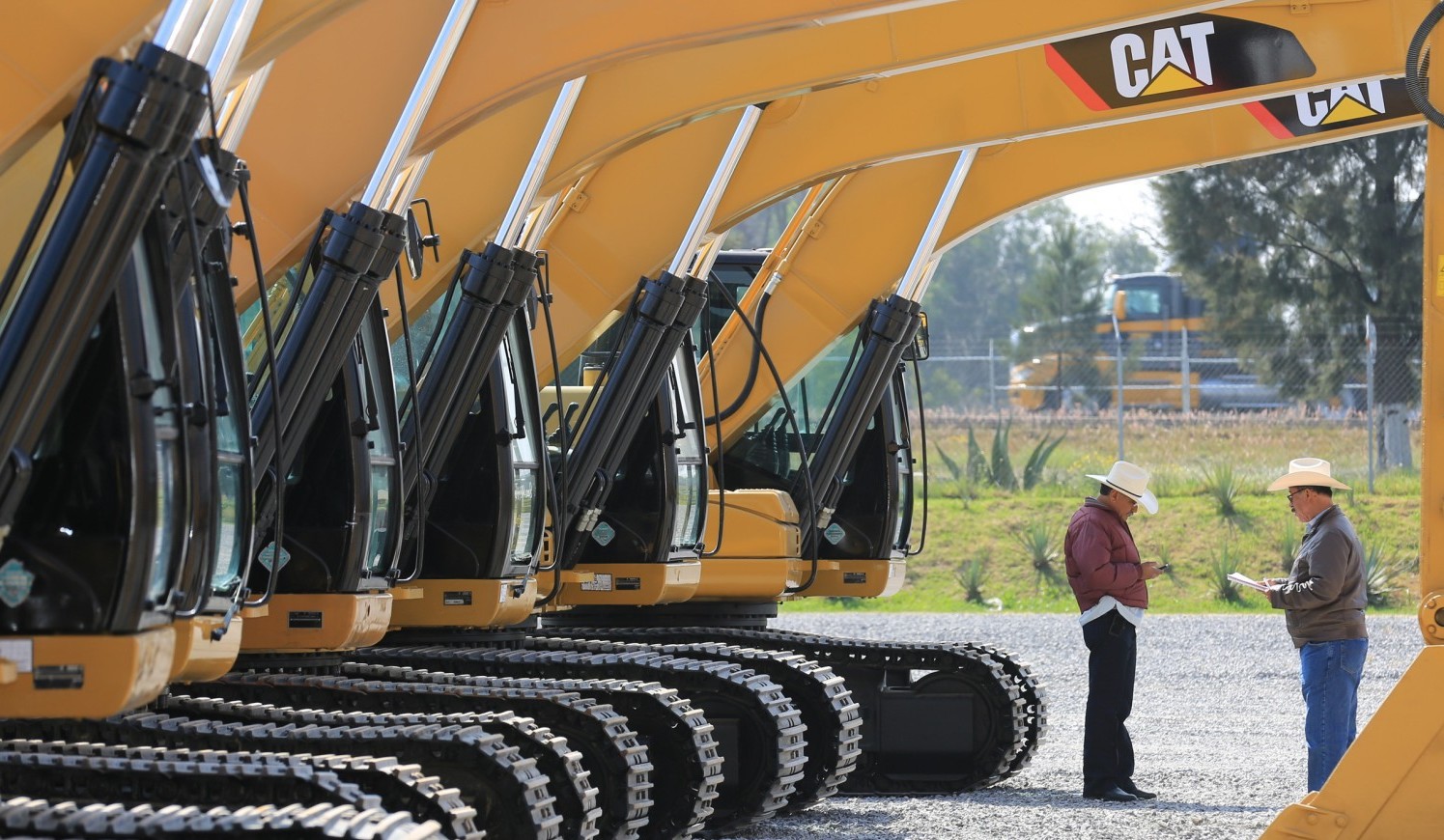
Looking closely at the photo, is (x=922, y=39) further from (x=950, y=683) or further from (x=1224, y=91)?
(x=950, y=683)

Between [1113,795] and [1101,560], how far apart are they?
4.16 ft

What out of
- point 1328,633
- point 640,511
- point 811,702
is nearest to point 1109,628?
point 1328,633

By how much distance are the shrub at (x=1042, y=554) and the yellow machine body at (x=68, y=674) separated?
2178 cm

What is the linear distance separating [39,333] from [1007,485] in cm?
2495

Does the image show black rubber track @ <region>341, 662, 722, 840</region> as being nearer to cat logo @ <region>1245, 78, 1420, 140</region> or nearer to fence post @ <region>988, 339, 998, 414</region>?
cat logo @ <region>1245, 78, 1420, 140</region>

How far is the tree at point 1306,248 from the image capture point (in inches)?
1273

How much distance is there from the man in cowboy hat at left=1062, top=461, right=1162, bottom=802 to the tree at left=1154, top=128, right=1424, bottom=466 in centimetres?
1972

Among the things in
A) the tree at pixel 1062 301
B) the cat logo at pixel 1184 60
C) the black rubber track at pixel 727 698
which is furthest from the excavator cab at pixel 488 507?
the tree at pixel 1062 301

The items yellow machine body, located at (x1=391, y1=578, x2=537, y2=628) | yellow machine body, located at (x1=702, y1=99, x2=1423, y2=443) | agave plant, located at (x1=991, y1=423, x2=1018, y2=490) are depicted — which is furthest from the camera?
agave plant, located at (x1=991, y1=423, x2=1018, y2=490)

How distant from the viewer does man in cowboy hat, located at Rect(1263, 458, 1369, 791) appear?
1134cm

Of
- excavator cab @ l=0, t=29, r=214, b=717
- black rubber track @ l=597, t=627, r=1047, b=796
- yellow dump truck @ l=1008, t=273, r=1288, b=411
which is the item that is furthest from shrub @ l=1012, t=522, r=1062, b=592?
excavator cab @ l=0, t=29, r=214, b=717

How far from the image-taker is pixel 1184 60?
12.3 m

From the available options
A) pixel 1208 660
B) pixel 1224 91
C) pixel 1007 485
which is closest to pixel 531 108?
pixel 1224 91

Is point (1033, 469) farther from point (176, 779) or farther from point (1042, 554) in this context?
point (176, 779)
